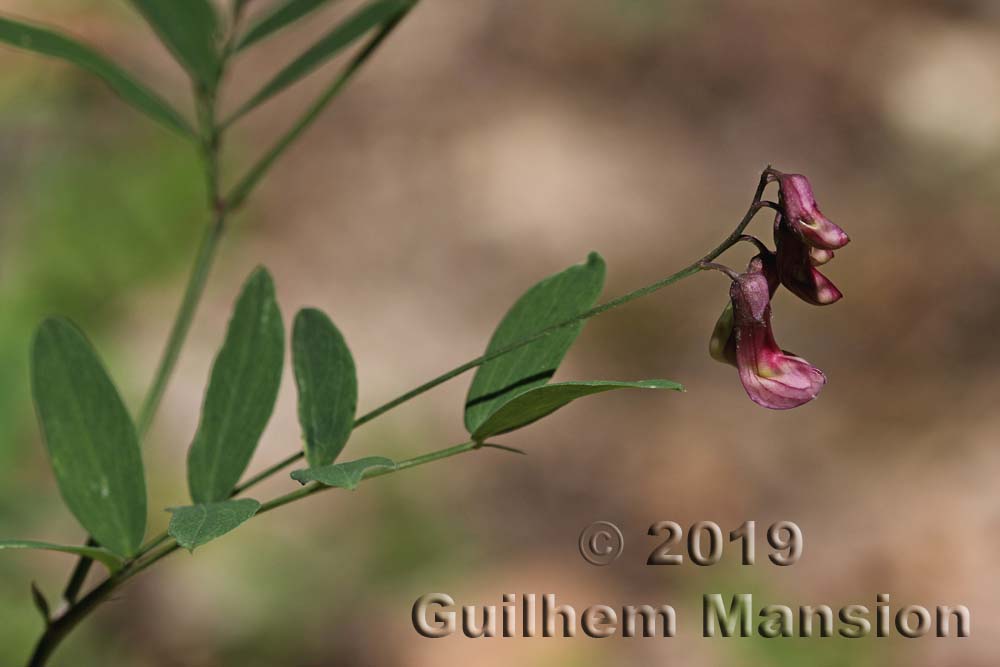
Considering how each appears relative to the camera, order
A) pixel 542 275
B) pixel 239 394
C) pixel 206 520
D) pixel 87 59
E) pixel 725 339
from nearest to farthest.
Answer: pixel 206 520, pixel 725 339, pixel 239 394, pixel 87 59, pixel 542 275

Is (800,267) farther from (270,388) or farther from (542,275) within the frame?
(542,275)

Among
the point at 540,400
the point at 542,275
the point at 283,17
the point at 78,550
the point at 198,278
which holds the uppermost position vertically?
the point at 542,275

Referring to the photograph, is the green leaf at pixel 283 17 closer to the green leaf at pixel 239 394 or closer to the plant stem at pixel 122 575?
the green leaf at pixel 239 394

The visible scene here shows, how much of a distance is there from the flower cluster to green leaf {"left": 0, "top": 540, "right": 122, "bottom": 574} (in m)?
0.45

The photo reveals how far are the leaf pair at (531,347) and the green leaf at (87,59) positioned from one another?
0.42 metres

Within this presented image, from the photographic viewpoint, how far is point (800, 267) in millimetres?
715

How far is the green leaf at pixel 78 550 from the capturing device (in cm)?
66

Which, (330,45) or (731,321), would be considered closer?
(731,321)

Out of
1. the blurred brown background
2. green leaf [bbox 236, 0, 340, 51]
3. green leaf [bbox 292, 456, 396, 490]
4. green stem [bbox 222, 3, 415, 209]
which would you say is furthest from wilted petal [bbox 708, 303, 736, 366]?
the blurred brown background

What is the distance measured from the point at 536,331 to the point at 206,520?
0.27 m

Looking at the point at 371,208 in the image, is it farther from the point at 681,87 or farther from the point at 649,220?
the point at 681,87

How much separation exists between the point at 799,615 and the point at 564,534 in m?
0.56

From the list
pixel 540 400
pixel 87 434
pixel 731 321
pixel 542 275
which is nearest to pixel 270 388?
pixel 87 434

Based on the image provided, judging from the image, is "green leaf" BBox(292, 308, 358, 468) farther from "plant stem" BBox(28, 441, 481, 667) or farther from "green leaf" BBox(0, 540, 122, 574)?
"green leaf" BBox(0, 540, 122, 574)
